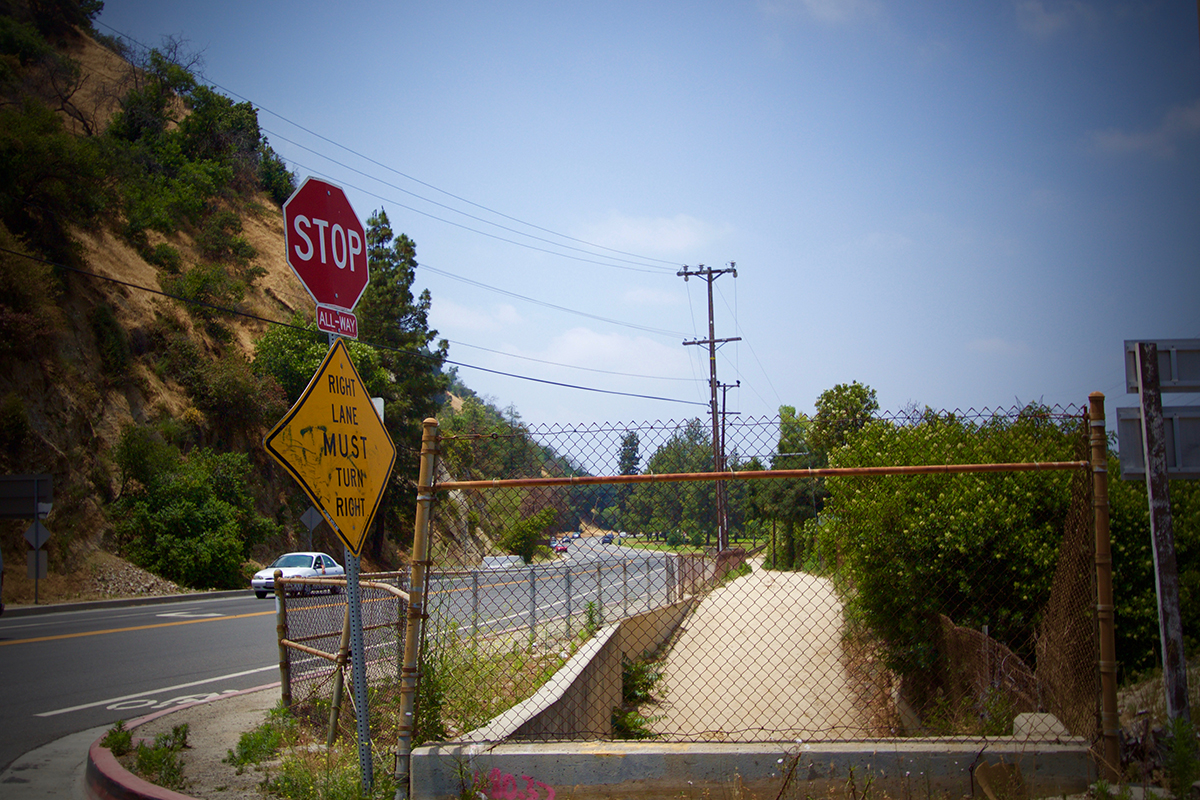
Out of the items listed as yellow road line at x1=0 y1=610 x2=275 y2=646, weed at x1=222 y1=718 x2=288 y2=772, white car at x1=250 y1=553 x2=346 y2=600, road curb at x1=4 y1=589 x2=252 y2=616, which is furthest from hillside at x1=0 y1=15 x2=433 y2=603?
weed at x1=222 y1=718 x2=288 y2=772

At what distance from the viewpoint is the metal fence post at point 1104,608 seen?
167 inches

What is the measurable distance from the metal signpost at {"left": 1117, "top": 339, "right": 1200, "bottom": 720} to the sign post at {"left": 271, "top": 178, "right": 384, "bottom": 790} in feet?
14.4

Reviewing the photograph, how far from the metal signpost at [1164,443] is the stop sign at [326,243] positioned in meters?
4.61

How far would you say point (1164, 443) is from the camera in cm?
460

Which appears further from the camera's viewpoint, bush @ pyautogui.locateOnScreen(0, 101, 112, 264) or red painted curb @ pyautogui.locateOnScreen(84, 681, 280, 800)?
bush @ pyautogui.locateOnScreen(0, 101, 112, 264)

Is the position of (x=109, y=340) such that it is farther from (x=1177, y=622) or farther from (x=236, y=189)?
(x=1177, y=622)

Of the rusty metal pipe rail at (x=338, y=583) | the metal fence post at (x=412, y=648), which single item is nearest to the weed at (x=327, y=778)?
the metal fence post at (x=412, y=648)

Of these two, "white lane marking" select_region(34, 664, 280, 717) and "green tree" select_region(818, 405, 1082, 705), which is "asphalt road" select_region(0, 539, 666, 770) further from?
"green tree" select_region(818, 405, 1082, 705)

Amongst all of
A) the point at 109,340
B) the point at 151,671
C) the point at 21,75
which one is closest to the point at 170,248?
the point at 109,340

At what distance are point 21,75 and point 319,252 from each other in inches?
2011

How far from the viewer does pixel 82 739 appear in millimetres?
7219

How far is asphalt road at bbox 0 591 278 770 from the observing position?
8.11m

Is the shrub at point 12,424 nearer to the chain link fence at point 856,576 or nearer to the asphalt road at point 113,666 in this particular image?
the asphalt road at point 113,666

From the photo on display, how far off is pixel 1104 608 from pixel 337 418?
14.2ft
